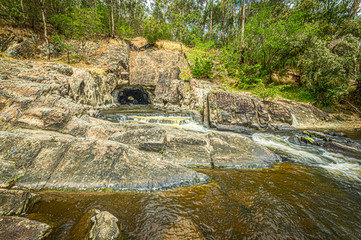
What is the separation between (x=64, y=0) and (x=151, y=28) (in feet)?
40.3

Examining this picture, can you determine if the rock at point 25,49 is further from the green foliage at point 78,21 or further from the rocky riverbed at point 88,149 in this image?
the rocky riverbed at point 88,149

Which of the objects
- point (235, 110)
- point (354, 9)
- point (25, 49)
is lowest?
point (235, 110)

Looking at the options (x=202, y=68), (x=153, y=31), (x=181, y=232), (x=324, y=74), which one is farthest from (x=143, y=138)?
(x=153, y=31)

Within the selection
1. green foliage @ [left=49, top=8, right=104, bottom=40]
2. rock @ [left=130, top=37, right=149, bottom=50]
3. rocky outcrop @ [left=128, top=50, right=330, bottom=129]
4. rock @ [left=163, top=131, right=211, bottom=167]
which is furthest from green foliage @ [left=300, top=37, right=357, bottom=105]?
green foliage @ [left=49, top=8, right=104, bottom=40]

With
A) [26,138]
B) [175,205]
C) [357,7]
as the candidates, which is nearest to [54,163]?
[26,138]

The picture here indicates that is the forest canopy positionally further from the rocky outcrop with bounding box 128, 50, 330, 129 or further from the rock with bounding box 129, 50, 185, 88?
the rock with bounding box 129, 50, 185, 88

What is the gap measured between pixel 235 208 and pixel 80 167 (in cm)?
396

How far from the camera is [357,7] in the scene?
18.0 meters

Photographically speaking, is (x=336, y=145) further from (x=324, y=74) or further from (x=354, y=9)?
(x=354, y=9)

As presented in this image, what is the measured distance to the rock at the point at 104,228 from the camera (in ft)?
6.23

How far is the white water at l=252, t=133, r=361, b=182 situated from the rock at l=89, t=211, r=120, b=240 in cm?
722

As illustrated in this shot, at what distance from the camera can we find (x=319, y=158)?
20.3 feet

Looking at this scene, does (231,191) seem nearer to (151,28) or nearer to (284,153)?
(284,153)

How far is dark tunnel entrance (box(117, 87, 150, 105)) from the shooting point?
19.5 meters
